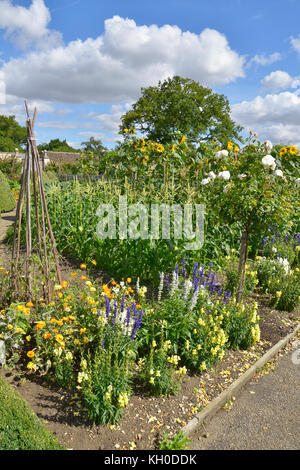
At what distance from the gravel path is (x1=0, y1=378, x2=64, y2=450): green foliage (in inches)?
41.1

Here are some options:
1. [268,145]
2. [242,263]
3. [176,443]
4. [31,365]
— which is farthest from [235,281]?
[31,365]

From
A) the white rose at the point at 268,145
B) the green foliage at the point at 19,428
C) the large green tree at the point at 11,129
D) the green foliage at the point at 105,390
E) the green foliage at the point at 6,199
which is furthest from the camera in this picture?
the large green tree at the point at 11,129

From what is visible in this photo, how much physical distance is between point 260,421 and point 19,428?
6.10ft

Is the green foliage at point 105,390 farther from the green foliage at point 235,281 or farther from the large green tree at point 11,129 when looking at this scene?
the large green tree at point 11,129

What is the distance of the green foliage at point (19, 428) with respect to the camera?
2168 millimetres

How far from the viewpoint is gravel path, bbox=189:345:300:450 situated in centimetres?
265

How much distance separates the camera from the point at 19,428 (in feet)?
7.28

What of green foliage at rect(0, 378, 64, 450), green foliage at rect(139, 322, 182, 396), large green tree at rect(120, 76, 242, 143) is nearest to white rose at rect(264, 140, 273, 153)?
green foliage at rect(139, 322, 182, 396)

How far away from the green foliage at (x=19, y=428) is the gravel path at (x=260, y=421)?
1.05 metres

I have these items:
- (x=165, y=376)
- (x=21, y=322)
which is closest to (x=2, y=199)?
(x=21, y=322)

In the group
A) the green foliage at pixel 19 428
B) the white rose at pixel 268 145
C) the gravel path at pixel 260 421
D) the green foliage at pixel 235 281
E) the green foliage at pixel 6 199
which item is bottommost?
the gravel path at pixel 260 421

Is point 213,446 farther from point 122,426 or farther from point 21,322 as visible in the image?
point 21,322

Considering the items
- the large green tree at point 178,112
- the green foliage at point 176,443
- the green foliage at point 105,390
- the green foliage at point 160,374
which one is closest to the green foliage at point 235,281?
the green foliage at point 160,374

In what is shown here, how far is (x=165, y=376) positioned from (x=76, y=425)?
0.77 m
